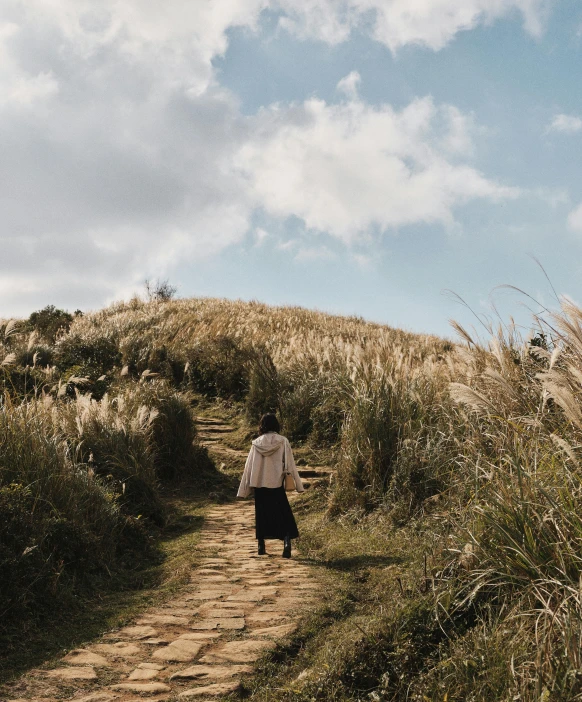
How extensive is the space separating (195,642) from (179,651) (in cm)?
17

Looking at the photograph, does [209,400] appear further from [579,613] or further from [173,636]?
[579,613]

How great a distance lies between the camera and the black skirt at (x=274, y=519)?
7.32 meters

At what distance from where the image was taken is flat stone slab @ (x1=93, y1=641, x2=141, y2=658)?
466 centimetres

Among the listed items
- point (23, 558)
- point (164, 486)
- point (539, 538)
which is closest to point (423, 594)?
point (539, 538)

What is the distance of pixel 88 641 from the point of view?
4949 mm

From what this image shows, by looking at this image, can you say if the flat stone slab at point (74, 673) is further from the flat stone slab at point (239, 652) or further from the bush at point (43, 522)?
the bush at point (43, 522)

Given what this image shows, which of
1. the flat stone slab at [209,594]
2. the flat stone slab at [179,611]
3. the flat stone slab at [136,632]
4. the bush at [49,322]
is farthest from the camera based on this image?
the bush at [49,322]

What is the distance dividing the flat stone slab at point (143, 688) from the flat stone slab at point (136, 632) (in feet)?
2.59

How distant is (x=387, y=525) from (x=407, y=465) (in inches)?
25.3

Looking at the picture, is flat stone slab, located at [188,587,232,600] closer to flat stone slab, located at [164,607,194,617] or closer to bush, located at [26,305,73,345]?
flat stone slab, located at [164,607,194,617]

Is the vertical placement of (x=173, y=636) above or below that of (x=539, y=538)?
below

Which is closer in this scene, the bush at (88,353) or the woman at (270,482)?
the woman at (270,482)

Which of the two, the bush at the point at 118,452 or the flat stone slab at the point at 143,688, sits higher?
the bush at the point at 118,452

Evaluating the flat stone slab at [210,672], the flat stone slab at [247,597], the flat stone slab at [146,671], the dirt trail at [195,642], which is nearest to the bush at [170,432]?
the dirt trail at [195,642]
